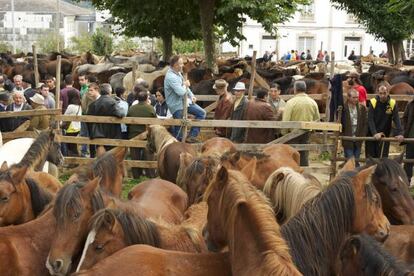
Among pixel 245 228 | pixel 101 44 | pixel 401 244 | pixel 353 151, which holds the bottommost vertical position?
pixel 353 151

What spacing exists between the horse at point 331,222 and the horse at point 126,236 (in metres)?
0.85

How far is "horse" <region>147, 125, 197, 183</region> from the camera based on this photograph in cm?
1080

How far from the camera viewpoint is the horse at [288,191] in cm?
625

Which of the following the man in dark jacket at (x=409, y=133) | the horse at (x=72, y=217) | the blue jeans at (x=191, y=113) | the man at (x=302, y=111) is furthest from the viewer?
the blue jeans at (x=191, y=113)

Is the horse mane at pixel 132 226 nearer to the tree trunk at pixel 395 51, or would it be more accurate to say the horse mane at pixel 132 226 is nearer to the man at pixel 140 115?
the man at pixel 140 115

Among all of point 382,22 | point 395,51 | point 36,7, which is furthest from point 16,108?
point 36,7

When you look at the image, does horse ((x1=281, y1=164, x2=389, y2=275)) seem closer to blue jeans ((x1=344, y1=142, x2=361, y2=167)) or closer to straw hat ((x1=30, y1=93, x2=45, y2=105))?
blue jeans ((x1=344, y1=142, x2=361, y2=167))

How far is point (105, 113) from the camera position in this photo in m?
13.3

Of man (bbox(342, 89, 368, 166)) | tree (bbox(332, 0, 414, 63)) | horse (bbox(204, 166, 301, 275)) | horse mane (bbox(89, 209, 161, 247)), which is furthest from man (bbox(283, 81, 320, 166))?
tree (bbox(332, 0, 414, 63))

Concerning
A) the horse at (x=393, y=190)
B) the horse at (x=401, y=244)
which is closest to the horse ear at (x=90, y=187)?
the horse at (x=401, y=244)

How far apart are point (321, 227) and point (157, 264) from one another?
124 cm

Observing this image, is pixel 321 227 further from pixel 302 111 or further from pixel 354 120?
pixel 354 120

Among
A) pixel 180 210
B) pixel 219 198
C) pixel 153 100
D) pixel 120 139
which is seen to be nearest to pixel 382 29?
pixel 153 100

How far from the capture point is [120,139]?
1343 cm
